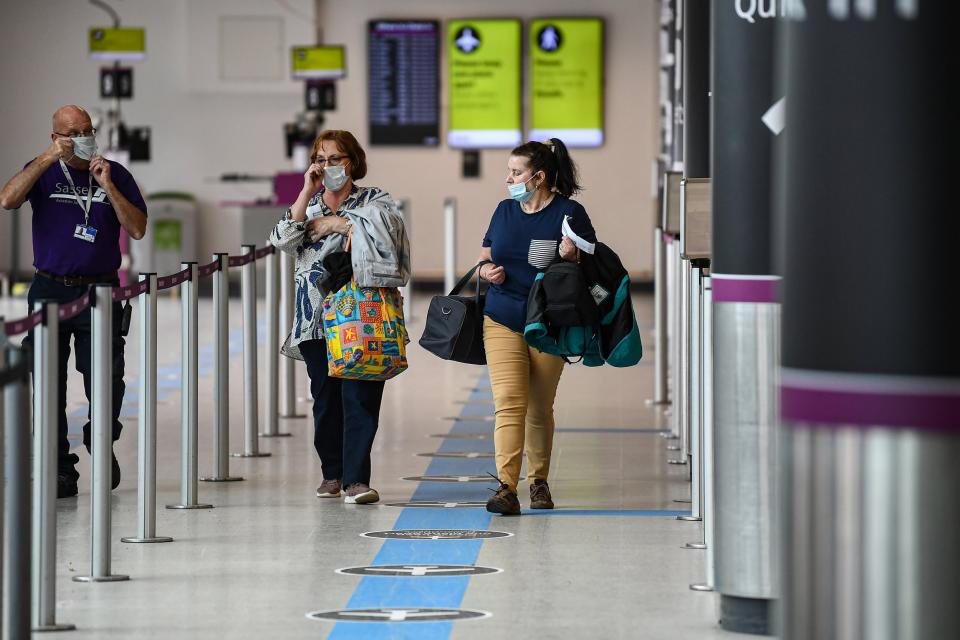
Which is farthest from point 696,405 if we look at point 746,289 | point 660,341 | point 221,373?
point 660,341

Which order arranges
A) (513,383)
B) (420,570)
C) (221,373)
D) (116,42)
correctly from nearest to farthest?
(420,570) < (513,383) < (221,373) < (116,42)

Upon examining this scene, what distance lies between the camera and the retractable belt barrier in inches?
162

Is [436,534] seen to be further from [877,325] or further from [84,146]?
[877,325]

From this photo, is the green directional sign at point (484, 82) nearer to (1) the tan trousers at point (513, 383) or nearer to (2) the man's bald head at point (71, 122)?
(2) the man's bald head at point (71, 122)

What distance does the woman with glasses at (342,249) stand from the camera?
6.75m

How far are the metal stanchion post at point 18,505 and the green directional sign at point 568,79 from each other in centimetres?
1689

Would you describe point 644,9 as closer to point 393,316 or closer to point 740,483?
point 393,316

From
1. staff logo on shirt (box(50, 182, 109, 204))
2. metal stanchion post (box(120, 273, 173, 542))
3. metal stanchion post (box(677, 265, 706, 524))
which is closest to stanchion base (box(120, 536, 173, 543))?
metal stanchion post (box(120, 273, 173, 542))

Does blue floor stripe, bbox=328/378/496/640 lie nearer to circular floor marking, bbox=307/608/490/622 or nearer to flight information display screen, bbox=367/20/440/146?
circular floor marking, bbox=307/608/490/622

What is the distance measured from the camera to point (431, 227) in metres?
21.4

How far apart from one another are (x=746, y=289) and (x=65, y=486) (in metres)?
3.43

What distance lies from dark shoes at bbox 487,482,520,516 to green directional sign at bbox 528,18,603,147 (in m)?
14.4

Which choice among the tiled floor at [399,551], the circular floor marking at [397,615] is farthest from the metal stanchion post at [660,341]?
the circular floor marking at [397,615]

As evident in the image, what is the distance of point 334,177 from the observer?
686cm
